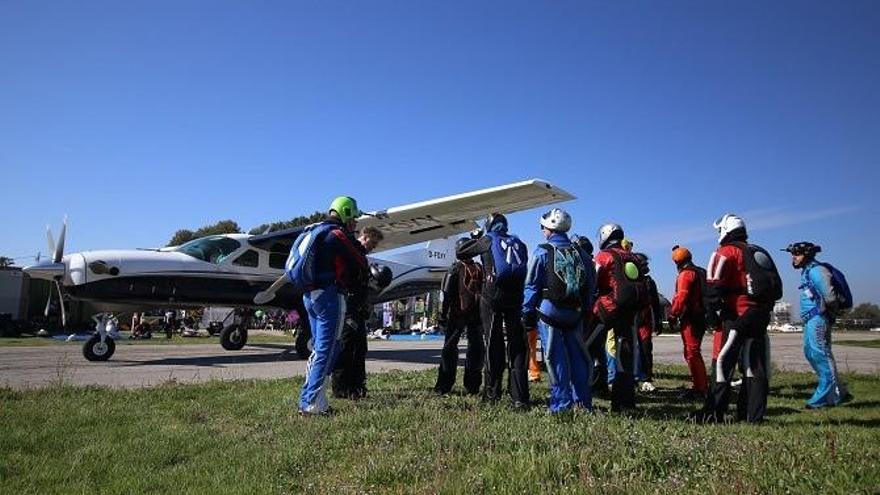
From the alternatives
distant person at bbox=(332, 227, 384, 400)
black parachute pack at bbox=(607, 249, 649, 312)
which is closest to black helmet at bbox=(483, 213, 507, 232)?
black parachute pack at bbox=(607, 249, 649, 312)

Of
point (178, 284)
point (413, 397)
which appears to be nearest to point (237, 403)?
point (413, 397)

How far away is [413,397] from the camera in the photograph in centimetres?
635

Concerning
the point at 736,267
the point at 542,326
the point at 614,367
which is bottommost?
the point at 614,367

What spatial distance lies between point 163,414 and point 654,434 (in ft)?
14.2

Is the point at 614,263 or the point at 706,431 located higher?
the point at 614,263

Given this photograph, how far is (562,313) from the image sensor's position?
5344 mm

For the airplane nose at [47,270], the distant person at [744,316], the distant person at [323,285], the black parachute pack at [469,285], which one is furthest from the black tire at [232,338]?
the distant person at [744,316]

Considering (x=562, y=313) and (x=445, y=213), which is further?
(x=445, y=213)

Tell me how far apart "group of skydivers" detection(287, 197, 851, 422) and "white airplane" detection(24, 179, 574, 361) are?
16.2 feet

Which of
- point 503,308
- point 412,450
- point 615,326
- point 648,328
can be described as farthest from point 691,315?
point 412,450

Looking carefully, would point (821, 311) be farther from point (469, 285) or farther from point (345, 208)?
point (345, 208)

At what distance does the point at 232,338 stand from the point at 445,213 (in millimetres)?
6606

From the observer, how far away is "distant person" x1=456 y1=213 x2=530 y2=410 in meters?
5.99

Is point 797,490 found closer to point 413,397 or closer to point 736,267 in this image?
point 736,267
